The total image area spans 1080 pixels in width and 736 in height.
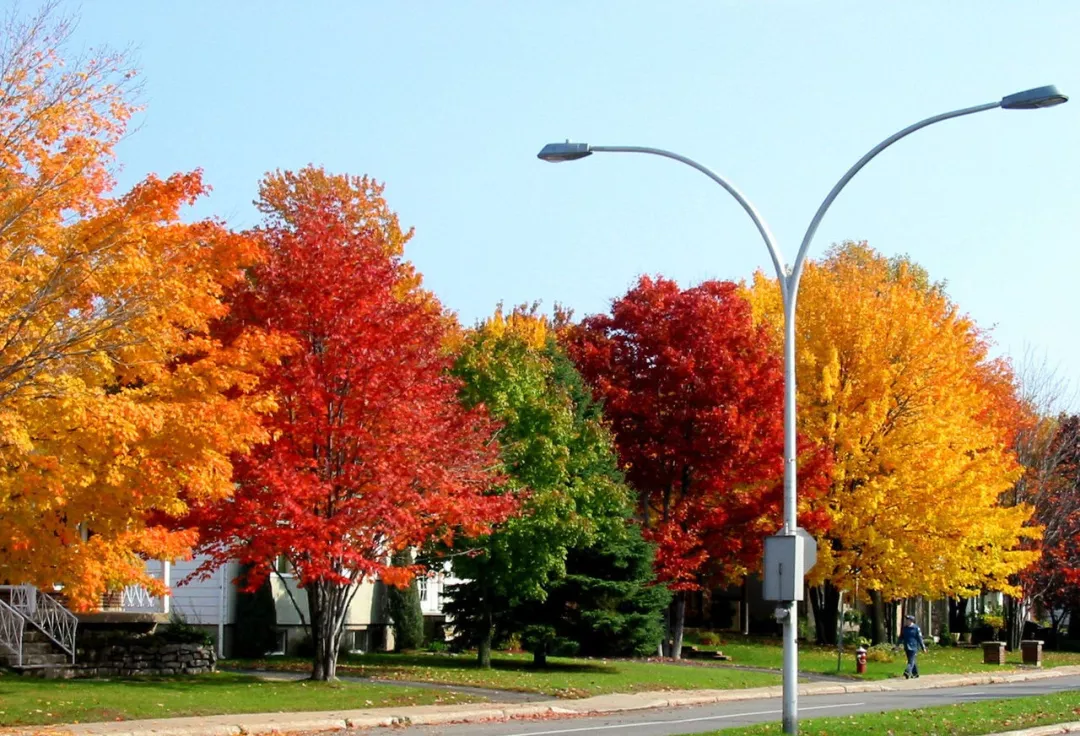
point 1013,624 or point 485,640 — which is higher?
point 485,640

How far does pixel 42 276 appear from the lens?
1714cm

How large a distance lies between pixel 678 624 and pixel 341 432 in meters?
19.1

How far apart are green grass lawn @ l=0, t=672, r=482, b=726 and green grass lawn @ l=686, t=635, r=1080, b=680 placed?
53.8 ft

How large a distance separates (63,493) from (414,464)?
8.82 meters

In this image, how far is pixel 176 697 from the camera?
23.1 m

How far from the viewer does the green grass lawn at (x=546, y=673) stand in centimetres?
2927

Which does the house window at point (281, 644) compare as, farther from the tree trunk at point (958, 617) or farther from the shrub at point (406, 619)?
the tree trunk at point (958, 617)

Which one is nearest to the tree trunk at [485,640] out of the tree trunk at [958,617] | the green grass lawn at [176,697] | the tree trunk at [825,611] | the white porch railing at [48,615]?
the green grass lawn at [176,697]

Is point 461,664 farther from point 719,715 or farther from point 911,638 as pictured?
point 911,638

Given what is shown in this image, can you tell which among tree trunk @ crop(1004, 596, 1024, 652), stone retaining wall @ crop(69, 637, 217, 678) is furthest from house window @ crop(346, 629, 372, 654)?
tree trunk @ crop(1004, 596, 1024, 652)

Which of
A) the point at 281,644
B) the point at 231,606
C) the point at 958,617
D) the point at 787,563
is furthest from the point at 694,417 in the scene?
the point at 958,617

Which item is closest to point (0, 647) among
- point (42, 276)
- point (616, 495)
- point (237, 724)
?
point (237, 724)

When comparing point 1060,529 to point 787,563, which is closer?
point 787,563

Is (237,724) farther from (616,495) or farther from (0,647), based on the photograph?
(616,495)
